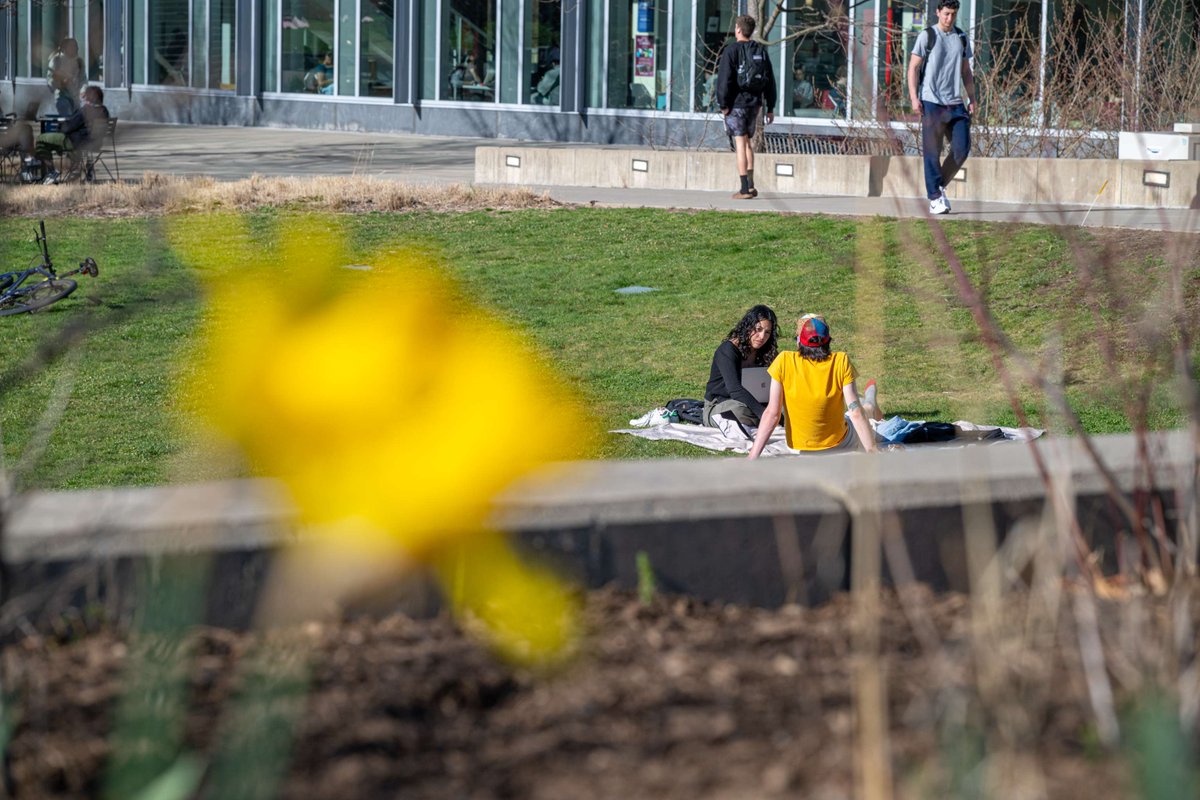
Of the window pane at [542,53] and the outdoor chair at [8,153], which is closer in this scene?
the outdoor chair at [8,153]

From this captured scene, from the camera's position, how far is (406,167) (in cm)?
2217

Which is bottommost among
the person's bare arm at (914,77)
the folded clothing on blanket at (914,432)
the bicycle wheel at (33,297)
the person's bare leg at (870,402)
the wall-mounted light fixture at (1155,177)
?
the folded clothing on blanket at (914,432)

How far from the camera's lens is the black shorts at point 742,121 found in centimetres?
1526

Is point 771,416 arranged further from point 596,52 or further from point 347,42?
point 347,42

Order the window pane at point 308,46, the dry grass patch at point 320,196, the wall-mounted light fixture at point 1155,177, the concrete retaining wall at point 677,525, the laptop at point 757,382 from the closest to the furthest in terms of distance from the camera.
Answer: the concrete retaining wall at point 677,525
the laptop at point 757,382
the wall-mounted light fixture at point 1155,177
the dry grass patch at point 320,196
the window pane at point 308,46

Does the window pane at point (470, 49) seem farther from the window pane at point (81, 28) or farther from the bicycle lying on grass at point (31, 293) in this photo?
the window pane at point (81, 28)

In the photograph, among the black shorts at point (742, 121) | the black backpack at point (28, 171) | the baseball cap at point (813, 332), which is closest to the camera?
the black backpack at point (28, 171)

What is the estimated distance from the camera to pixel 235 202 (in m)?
16.5

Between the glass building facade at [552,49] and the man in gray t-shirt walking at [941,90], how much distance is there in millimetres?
5047

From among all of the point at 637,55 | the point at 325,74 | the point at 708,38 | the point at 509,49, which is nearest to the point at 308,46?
the point at 325,74

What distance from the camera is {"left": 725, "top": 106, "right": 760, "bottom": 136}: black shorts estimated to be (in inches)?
601

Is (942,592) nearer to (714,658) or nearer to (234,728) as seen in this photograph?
(714,658)

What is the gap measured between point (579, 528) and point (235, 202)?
553 inches

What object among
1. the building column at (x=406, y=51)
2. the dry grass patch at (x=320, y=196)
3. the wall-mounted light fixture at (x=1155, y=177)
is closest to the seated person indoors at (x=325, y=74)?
the building column at (x=406, y=51)
